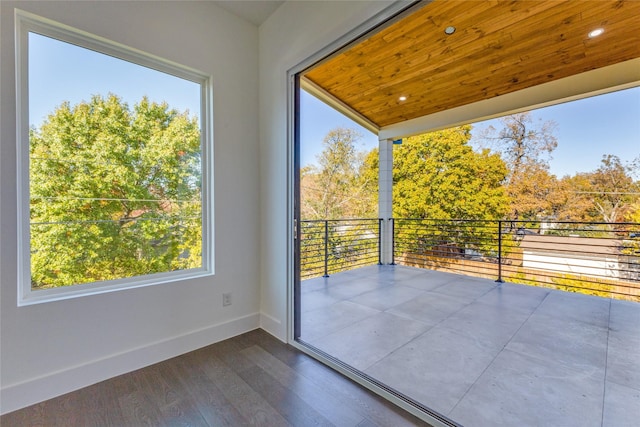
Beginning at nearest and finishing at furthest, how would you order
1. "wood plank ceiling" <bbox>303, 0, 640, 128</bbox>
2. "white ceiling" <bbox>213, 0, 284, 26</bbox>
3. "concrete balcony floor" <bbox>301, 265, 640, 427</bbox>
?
"concrete balcony floor" <bbox>301, 265, 640, 427</bbox> < "white ceiling" <bbox>213, 0, 284, 26</bbox> < "wood plank ceiling" <bbox>303, 0, 640, 128</bbox>

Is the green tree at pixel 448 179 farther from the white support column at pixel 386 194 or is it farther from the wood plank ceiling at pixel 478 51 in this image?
the wood plank ceiling at pixel 478 51

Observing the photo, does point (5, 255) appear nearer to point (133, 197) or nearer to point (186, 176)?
point (133, 197)

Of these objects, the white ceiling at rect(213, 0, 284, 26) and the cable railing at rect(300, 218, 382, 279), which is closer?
the white ceiling at rect(213, 0, 284, 26)

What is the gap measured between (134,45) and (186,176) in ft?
2.94

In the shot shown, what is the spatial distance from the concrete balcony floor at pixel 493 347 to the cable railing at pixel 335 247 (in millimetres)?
867

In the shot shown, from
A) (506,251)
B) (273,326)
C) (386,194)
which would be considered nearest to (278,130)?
(273,326)

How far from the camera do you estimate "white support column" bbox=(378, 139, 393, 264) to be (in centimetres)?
521

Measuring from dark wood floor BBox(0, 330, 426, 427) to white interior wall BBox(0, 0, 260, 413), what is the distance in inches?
5.6

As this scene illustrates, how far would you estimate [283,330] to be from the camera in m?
2.12

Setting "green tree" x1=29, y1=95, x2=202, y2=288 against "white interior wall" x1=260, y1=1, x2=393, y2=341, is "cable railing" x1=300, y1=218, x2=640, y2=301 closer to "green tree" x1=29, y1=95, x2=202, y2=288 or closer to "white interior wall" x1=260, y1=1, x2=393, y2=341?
"white interior wall" x1=260, y1=1, x2=393, y2=341

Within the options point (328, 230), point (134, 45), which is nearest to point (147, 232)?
point (134, 45)

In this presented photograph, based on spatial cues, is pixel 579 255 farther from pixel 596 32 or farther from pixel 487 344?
pixel 487 344

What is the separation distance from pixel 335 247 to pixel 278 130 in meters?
3.14

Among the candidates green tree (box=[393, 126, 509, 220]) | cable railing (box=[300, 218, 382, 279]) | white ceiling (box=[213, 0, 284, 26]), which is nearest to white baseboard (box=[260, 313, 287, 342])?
A: cable railing (box=[300, 218, 382, 279])
